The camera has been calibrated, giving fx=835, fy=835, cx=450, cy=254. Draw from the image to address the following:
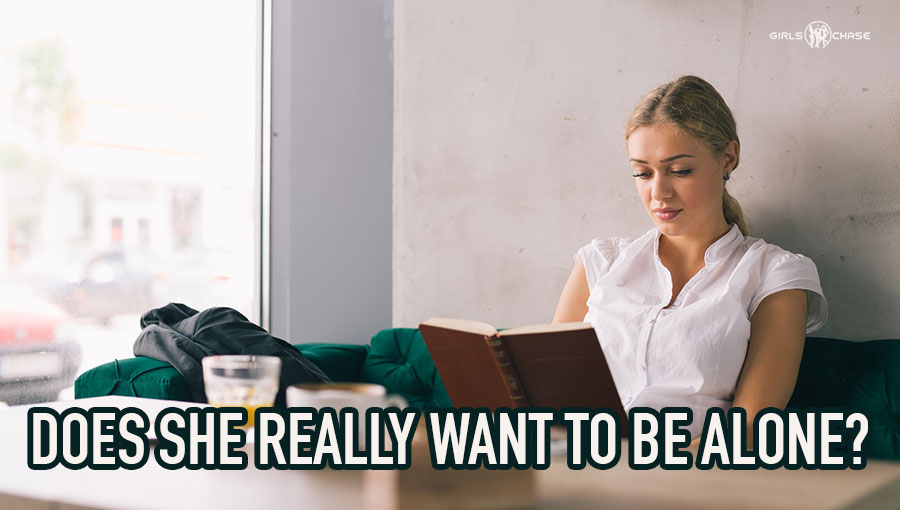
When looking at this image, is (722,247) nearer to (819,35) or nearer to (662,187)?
(662,187)

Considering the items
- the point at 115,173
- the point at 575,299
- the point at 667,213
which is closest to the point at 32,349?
the point at 115,173

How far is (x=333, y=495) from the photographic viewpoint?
80 centimetres

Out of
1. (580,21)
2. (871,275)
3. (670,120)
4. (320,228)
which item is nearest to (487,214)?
(580,21)

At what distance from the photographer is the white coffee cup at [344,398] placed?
819 mm

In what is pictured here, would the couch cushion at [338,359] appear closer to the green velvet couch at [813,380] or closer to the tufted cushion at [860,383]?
the green velvet couch at [813,380]

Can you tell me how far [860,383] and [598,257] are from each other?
60 cm

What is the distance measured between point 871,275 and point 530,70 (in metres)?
1.04

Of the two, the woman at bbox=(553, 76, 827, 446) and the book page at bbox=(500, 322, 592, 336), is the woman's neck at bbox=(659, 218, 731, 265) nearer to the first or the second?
the woman at bbox=(553, 76, 827, 446)

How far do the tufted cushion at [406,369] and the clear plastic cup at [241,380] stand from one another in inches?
46.9

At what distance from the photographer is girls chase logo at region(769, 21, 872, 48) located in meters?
1.84

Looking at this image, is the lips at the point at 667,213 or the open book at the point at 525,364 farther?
the lips at the point at 667,213

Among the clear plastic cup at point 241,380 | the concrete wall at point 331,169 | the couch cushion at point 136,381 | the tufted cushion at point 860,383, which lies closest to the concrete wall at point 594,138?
the tufted cushion at point 860,383

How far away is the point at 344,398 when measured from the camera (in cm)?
82

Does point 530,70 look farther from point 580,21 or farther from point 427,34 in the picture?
point 427,34
